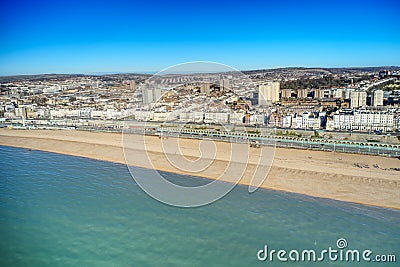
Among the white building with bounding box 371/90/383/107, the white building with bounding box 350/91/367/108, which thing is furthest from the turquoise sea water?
the white building with bounding box 371/90/383/107

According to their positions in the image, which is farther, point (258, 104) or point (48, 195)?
point (258, 104)

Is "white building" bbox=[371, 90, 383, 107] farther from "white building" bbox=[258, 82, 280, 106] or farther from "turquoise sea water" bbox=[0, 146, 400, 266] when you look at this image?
"turquoise sea water" bbox=[0, 146, 400, 266]

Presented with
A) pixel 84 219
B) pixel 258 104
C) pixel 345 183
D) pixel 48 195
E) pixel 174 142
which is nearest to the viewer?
pixel 84 219

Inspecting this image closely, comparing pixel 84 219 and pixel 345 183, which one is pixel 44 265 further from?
pixel 345 183

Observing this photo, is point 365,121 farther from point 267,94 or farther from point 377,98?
→ point 267,94

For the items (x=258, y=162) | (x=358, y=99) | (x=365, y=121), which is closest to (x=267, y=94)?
(x=358, y=99)

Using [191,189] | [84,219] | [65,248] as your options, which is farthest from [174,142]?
[65,248]
